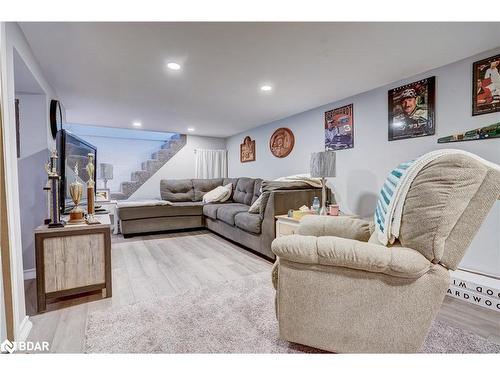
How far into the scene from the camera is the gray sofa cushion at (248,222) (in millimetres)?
2956

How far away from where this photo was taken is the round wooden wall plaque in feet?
13.1

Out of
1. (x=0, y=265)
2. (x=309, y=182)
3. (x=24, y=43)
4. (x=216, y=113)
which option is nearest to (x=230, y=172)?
(x=216, y=113)

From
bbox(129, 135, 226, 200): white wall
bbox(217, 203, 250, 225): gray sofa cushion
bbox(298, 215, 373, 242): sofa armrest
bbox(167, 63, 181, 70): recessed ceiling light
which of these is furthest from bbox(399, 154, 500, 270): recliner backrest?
bbox(129, 135, 226, 200): white wall

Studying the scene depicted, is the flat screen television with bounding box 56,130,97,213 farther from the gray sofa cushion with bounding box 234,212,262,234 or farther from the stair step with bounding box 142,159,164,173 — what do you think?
the stair step with bounding box 142,159,164,173

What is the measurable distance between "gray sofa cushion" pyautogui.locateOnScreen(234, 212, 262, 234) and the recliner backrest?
1970mm

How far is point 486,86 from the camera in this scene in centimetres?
195

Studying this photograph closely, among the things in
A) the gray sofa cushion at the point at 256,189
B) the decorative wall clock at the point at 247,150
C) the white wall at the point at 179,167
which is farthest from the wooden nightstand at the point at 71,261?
the white wall at the point at 179,167

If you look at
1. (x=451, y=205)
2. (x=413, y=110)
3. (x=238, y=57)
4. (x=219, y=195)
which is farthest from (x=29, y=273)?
(x=413, y=110)

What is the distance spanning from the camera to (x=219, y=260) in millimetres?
2855

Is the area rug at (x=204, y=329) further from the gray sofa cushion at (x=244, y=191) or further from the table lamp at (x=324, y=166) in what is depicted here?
the gray sofa cushion at (x=244, y=191)

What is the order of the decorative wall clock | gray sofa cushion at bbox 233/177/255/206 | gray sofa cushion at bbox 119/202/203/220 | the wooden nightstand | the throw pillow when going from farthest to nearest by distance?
the decorative wall clock
the throw pillow
gray sofa cushion at bbox 233/177/255/206
gray sofa cushion at bbox 119/202/203/220
the wooden nightstand

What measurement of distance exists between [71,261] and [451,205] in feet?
7.92

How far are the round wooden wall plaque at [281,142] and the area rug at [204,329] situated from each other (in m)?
2.60
